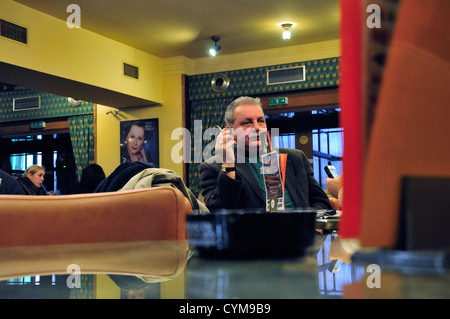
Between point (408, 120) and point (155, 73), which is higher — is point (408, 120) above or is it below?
below

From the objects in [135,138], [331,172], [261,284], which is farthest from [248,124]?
[135,138]

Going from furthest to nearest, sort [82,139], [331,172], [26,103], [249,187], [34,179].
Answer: [26,103]
[82,139]
[34,179]
[331,172]
[249,187]

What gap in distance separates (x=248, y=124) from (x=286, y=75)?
4.92 meters

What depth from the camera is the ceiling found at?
5.83 m

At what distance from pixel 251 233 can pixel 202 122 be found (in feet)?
25.0

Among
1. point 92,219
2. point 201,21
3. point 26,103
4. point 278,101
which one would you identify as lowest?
point 92,219

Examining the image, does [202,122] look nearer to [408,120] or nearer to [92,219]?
[92,219]

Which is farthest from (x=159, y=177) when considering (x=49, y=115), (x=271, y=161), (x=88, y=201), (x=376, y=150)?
(x=49, y=115)

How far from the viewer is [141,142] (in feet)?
26.8

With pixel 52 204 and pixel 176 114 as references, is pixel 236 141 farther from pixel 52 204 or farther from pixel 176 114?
pixel 176 114

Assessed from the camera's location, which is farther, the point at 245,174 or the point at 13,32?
the point at 13,32

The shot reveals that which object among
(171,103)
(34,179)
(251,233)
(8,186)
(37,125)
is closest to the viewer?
(251,233)

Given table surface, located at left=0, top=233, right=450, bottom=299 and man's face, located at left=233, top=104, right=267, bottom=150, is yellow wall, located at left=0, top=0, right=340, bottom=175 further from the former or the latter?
table surface, located at left=0, top=233, right=450, bottom=299

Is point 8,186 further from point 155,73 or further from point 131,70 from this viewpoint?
point 155,73
